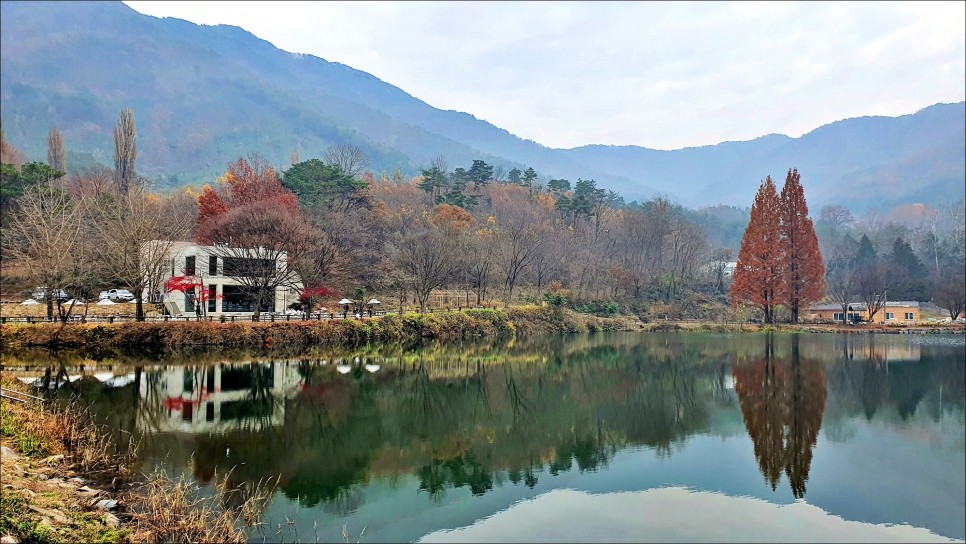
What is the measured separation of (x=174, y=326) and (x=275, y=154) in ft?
528

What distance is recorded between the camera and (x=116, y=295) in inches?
1747

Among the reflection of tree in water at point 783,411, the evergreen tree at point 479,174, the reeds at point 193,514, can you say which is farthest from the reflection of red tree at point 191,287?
the evergreen tree at point 479,174

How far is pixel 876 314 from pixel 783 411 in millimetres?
47047

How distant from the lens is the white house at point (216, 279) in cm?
3812

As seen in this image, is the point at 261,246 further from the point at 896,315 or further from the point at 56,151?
the point at 896,315

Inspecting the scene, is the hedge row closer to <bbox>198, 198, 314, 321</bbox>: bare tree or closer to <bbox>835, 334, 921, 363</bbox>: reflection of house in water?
<bbox>198, 198, 314, 321</bbox>: bare tree

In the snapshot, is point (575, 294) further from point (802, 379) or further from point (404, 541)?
point (404, 541)

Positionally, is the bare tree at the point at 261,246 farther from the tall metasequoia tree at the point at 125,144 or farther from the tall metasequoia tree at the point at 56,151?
the tall metasequoia tree at the point at 56,151

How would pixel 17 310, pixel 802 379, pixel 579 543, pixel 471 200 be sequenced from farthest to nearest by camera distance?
pixel 471 200 < pixel 17 310 < pixel 802 379 < pixel 579 543

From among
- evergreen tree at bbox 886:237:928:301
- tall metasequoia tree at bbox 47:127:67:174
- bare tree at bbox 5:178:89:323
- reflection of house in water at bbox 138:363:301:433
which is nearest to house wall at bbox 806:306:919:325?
evergreen tree at bbox 886:237:928:301

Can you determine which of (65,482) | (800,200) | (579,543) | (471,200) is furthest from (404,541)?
(471,200)

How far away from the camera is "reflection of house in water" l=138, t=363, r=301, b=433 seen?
15.1 metres

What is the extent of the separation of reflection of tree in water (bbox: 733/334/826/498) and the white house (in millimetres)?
28576

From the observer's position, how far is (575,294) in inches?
2291
